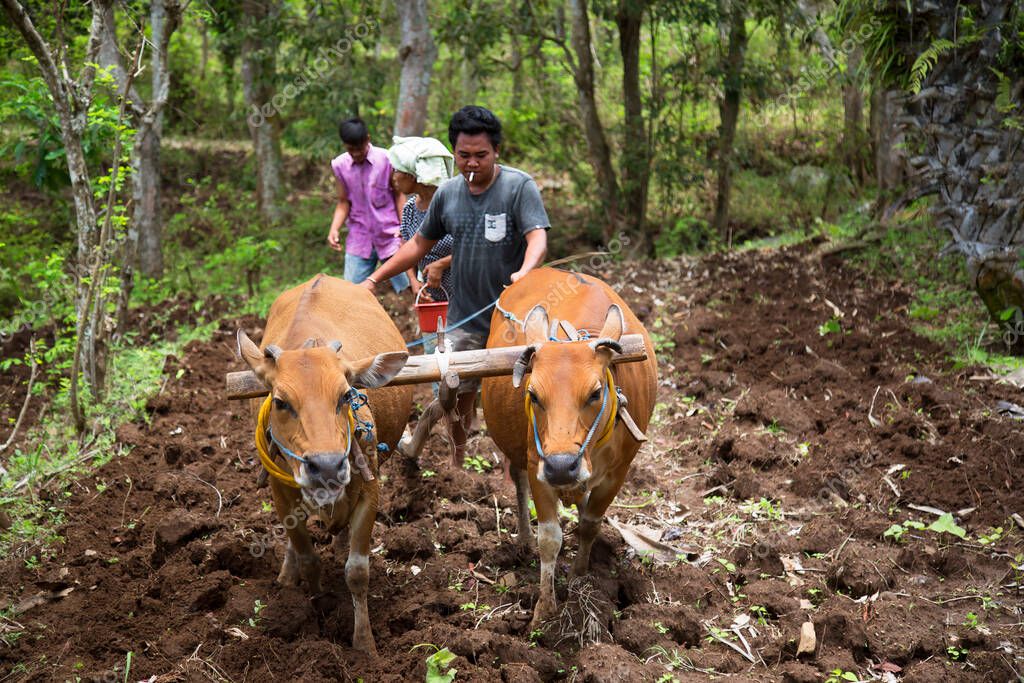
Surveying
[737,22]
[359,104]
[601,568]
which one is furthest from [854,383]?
[359,104]

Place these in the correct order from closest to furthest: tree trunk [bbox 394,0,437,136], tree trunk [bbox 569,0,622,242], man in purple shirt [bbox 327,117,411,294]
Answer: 1. man in purple shirt [bbox 327,117,411,294]
2. tree trunk [bbox 394,0,437,136]
3. tree trunk [bbox 569,0,622,242]

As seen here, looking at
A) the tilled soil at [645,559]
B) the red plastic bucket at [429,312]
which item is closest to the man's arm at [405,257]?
the red plastic bucket at [429,312]

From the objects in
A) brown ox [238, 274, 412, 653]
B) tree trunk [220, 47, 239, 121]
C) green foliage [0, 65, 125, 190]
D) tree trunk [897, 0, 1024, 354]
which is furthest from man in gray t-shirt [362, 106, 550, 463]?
tree trunk [220, 47, 239, 121]

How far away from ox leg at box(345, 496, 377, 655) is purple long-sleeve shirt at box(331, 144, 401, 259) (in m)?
3.78

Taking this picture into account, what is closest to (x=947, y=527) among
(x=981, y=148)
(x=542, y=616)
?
(x=542, y=616)

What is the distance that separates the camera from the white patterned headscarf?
6.64m

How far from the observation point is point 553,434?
408cm

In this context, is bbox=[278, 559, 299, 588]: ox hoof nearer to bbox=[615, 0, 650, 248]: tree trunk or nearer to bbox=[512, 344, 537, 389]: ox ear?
bbox=[512, 344, 537, 389]: ox ear

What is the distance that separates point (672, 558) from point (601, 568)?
0.54m

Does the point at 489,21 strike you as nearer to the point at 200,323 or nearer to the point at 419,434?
the point at 200,323

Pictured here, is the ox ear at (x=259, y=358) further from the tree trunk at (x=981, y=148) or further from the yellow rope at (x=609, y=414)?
the tree trunk at (x=981, y=148)

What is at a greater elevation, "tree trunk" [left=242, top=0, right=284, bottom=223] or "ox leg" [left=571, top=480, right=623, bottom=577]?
"tree trunk" [left=242, top=0, right=284, bottom=223]

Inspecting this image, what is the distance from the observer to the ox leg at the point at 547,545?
4648 mm

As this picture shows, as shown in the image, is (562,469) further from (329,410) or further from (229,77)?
(229,77)
